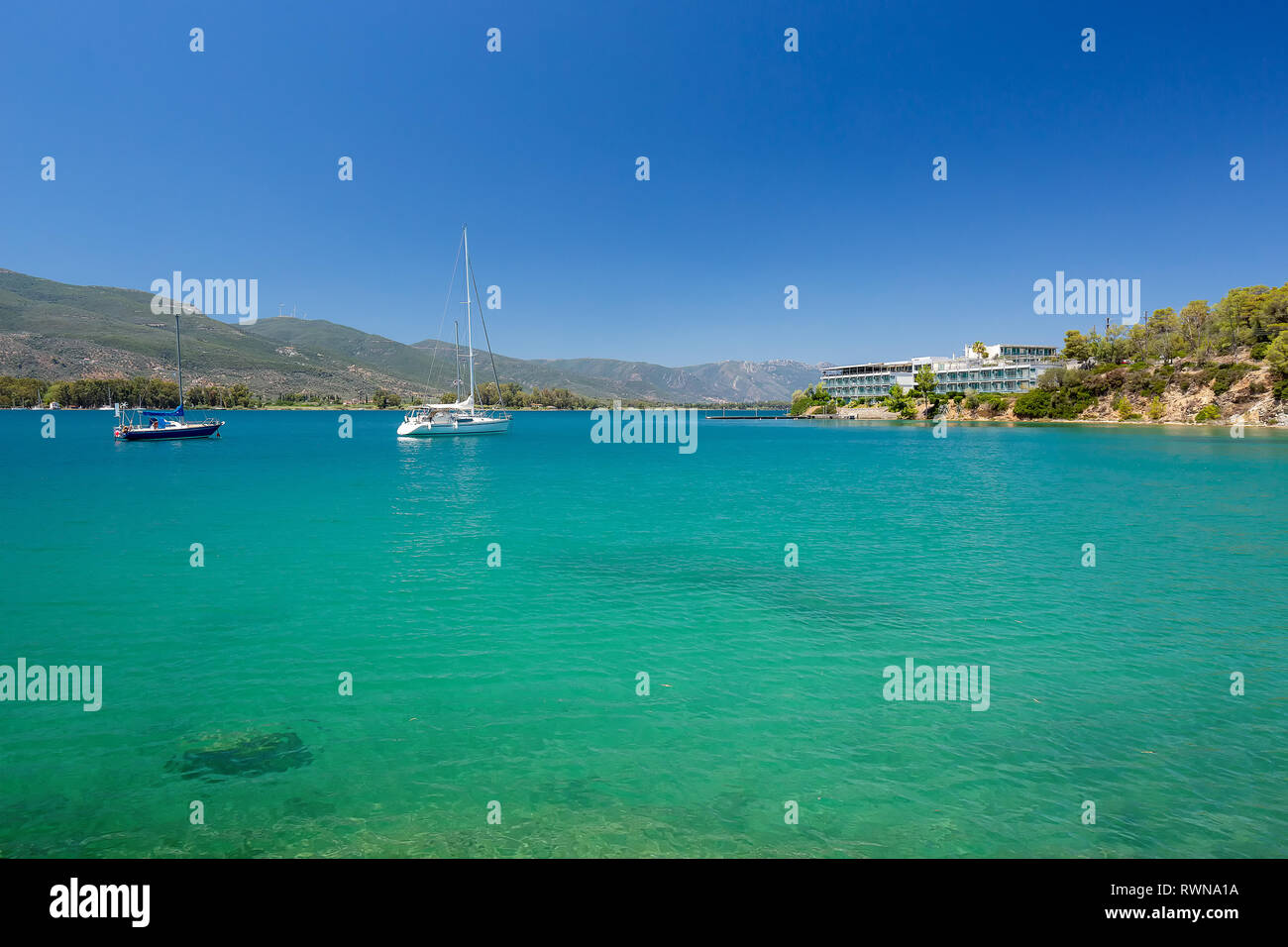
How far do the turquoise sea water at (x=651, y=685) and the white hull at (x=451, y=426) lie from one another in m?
73.6

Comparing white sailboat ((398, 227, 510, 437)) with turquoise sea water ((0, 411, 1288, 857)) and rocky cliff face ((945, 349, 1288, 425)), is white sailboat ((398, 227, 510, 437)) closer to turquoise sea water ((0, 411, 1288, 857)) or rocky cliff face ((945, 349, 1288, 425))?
turquoise sea water ((0, 411, 1288, 857))

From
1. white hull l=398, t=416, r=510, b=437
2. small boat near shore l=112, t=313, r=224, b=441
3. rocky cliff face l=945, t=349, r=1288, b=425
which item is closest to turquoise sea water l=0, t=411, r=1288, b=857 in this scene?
small boat near shore l=112, t=313, r=224, b=441

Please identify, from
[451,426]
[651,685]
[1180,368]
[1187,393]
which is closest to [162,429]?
[451,426]

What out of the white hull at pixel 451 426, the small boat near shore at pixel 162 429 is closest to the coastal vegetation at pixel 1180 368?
the white hull at pixel 451 426

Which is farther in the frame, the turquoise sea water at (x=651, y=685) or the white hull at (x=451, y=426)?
the white hull at (x=451, y=426)

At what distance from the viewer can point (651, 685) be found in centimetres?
1395

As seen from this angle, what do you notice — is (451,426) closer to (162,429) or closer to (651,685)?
(162,429)

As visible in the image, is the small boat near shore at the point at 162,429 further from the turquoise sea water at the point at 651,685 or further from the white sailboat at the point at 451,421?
the turquoise sea water at the point at 651,685

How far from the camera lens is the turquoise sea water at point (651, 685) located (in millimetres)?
8898

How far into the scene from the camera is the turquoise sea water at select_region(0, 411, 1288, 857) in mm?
8898

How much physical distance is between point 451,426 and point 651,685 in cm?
10313
